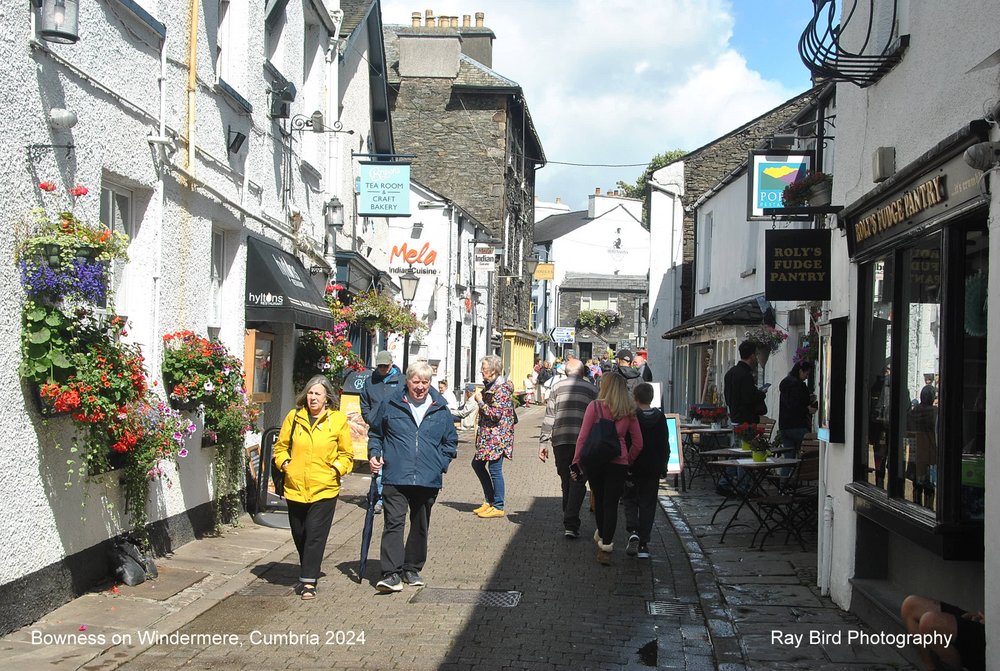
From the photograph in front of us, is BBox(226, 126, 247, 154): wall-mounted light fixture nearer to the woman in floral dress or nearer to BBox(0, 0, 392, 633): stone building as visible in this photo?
BBox(0, 0, 392, 633): stone building

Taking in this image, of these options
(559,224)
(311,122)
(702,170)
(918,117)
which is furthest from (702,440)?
(559,224)

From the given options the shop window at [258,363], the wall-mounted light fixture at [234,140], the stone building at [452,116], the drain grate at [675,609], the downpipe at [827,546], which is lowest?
the drain grate at [675,609]

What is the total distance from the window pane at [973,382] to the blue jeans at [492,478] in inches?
263

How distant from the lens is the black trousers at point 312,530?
7.91m

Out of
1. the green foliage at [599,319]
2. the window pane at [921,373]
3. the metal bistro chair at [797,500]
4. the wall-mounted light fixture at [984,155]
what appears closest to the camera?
the wall-mounted light fixture at [984,155]

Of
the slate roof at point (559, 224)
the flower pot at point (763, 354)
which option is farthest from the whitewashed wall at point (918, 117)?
the slate roof at point (559, 224)

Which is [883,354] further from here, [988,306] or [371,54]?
[371,54]

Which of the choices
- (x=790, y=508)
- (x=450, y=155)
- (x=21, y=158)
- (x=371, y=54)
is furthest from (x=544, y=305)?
(x=21, y=158)

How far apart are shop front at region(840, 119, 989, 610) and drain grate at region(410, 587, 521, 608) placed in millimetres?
2495

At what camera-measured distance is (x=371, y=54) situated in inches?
766

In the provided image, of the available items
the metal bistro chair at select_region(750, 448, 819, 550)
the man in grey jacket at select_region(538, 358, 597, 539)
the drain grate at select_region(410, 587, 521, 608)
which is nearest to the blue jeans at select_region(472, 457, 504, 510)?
the man in grey jacket at select_region(538, 358, 597, 539)

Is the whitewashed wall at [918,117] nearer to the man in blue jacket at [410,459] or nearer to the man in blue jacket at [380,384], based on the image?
the man in blue jacket at [410,459]

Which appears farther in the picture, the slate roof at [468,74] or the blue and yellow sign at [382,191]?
the slate roof at [468,74]

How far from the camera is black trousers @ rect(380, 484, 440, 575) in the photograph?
820 centimetres
